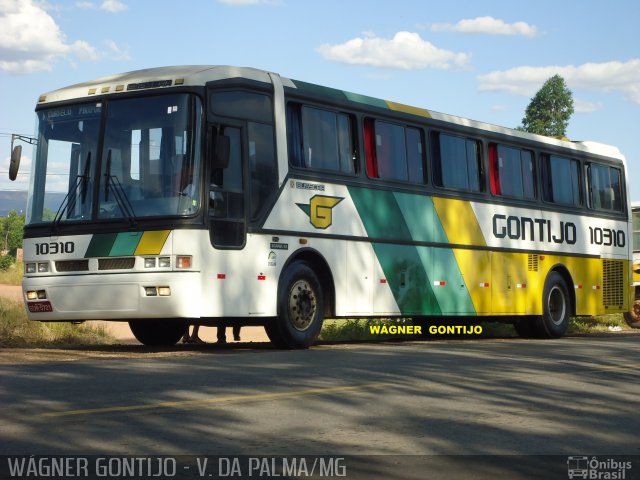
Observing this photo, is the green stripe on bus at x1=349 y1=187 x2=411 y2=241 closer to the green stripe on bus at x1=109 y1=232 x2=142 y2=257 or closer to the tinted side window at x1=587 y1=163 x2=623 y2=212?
the green stripe on bus at x1=109 y1=232 x2=142 y2=257

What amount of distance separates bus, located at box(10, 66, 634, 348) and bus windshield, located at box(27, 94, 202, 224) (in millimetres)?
19

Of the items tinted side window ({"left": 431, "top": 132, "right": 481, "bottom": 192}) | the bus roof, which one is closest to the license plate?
the bus roof

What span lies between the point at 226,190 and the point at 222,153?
58 centimetres

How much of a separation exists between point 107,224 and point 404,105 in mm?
6246

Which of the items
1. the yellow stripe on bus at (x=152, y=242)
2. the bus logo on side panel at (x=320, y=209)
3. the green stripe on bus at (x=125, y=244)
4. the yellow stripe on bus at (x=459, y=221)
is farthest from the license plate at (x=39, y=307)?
the yellow stripe on bus at (x=459, y=221)

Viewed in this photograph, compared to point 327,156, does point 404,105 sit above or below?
above

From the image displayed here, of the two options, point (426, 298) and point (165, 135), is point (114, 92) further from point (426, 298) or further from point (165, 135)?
point (426, 298)

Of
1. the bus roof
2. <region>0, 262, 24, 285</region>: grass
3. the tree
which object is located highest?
the tree

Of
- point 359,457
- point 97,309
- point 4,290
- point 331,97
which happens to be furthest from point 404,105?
point 4,290

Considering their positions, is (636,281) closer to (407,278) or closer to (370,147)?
(407,278)

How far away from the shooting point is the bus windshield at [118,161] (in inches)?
584

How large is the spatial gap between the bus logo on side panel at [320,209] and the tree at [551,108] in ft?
237

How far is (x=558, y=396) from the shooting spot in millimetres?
9992

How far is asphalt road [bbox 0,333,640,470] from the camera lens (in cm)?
714
